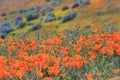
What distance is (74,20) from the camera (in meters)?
62.1

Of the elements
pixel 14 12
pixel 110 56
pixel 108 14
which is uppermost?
pixel 110 56

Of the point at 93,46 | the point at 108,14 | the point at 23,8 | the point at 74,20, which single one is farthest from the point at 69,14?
the point at 93,46

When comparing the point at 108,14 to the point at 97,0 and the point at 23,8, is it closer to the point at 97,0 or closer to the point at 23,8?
the point at 97,0

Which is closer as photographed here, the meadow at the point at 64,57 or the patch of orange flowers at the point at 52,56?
the patch of orange flowers at the point at 52,56

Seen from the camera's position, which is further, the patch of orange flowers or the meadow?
the meadow

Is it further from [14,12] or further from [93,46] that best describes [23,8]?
[93,46]

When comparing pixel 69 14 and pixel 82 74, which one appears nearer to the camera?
pixel 82 74

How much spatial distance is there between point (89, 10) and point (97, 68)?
47.9 meters

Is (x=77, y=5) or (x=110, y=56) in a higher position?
(x=110, y=56)

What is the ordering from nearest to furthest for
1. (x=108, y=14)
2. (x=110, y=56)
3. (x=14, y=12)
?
(x=110, y=56) < (x=108, y=14) < (x=14, y=12)

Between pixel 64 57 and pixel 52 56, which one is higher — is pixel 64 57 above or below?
below

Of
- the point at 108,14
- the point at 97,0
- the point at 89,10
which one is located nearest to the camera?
the point at 108,14

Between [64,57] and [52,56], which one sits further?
[64,57]

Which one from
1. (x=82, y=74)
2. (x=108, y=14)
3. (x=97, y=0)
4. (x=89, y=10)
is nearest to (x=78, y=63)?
(x=82, y=74)
